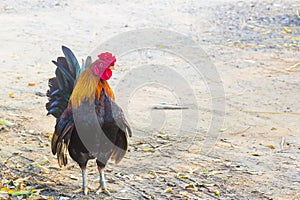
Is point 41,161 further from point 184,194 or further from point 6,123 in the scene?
point 184,194

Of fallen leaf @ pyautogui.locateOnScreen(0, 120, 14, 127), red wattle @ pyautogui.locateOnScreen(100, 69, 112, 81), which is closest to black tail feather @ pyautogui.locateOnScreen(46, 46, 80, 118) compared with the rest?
red wattle @ pyautogui.locateOnScreen(100, 69, 112, 81)

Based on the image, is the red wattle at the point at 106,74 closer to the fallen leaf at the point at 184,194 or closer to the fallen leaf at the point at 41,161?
the fallen leaf at the point at 184,194

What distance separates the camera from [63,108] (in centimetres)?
441

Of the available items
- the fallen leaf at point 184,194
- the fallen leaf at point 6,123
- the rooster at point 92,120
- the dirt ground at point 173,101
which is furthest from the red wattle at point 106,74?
the fallen leaf at point 6,123

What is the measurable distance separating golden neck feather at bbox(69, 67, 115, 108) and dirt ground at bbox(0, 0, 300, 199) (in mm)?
844

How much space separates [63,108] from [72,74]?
0.95 ft

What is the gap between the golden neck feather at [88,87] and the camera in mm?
4016

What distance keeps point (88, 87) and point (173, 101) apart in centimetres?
280

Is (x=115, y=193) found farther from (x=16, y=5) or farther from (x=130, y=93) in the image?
(x=16, y=5)

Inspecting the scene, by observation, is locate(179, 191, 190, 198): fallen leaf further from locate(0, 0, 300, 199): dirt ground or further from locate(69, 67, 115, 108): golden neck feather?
locate(69, 67, 115, 108): golden neck feather

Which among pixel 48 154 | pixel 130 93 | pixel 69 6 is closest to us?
pixel 48 154

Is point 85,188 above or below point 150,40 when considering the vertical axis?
below

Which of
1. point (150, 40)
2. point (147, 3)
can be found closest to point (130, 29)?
point (150, 40)

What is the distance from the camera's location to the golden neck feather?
4016 mm
